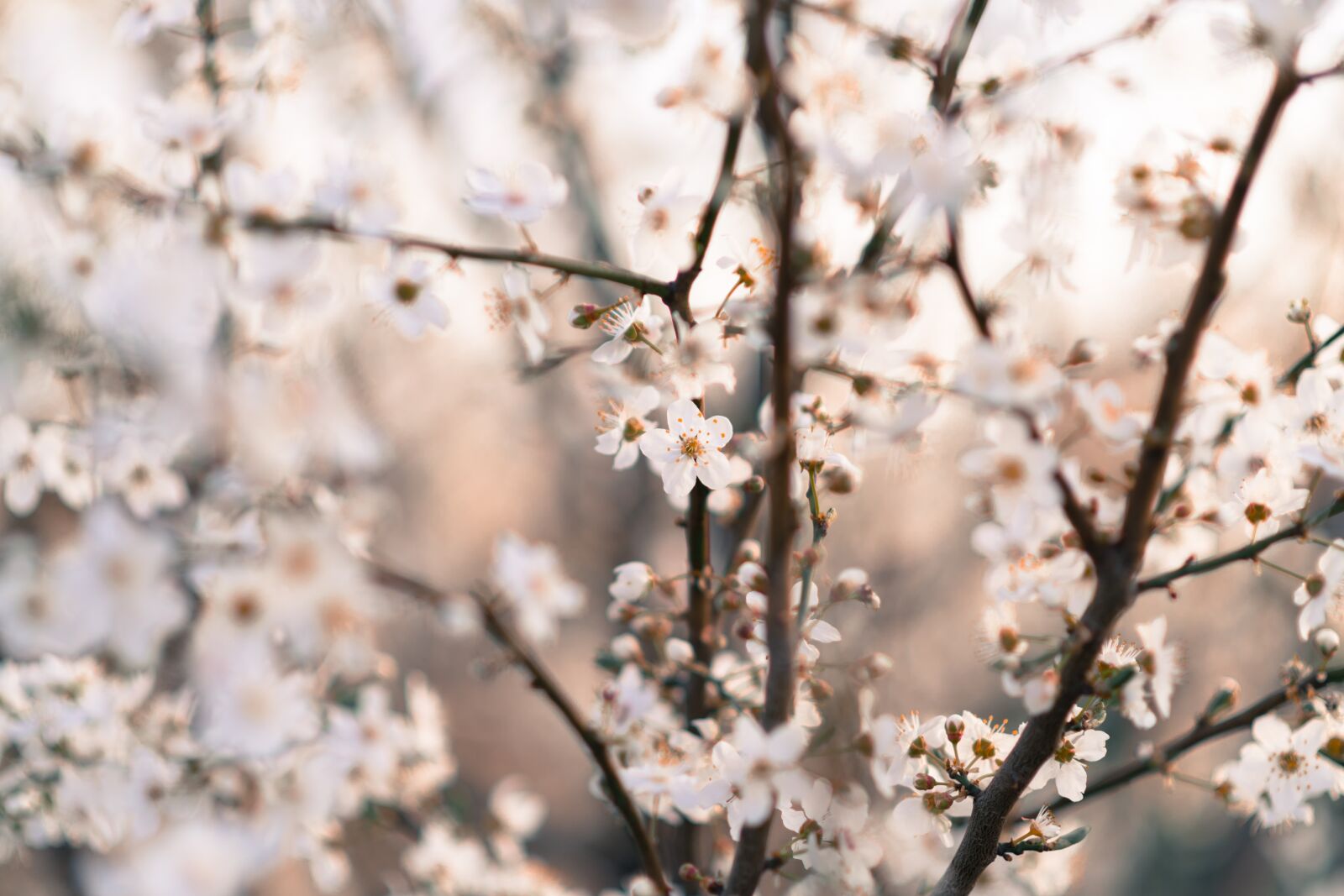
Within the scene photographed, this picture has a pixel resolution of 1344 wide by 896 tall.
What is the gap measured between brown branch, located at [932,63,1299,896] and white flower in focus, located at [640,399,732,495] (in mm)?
347

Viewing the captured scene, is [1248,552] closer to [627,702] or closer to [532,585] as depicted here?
[627,702]

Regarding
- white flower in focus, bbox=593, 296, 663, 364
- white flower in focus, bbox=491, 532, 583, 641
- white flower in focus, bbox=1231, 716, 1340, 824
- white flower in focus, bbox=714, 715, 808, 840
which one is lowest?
white flower in focus, bbox=491, 532, 583, 641

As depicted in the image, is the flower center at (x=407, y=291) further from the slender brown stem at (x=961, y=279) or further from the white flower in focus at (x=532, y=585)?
the slender brown stem at (x=961, y=279)

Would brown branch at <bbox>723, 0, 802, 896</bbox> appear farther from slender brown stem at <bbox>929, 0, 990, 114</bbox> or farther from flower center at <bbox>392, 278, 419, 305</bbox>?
flower center at <bbox>392, 278, 419, 305</bbox>

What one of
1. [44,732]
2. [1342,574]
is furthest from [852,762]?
[44,732]

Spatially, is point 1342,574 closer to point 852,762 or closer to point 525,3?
point 852,762

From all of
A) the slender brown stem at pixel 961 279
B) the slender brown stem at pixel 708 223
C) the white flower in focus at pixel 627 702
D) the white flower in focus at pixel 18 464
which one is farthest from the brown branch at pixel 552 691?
the white flower in focus at pixel 18 464

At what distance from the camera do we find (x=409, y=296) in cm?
92

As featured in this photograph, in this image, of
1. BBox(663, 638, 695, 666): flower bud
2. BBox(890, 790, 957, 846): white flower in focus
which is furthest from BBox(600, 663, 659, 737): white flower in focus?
BBox(890, 790, 957, 846): white flower in focus

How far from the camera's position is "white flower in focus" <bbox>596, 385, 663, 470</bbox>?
94cm

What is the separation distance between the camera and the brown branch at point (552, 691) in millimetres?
696

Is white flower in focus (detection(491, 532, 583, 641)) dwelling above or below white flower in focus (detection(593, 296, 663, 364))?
below

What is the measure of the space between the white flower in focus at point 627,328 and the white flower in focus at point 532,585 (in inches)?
11.0

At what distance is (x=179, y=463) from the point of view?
1.47m
